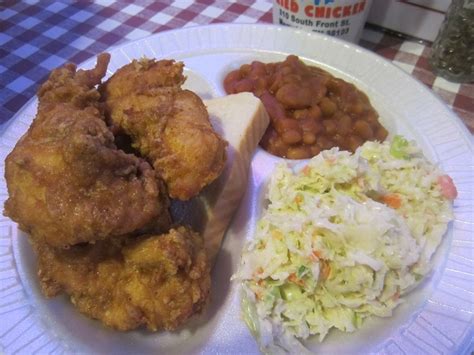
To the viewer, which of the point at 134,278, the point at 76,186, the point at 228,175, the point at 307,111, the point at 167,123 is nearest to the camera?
the point at 76,186

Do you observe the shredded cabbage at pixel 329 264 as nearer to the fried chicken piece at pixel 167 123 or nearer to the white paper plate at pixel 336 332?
the white paper plate at pixel 336 332

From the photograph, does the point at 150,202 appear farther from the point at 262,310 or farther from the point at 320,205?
the point at 320,205

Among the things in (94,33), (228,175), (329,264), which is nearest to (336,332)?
(329,264)

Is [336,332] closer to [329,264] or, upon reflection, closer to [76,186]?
[329,264]

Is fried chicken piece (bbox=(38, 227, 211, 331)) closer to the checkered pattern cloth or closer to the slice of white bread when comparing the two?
the slice of white bread

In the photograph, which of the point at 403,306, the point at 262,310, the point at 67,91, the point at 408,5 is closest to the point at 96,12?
the point at 67,91
